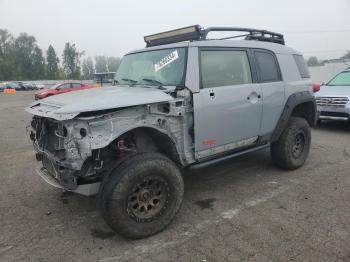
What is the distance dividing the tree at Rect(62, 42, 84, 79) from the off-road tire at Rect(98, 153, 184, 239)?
104156mm

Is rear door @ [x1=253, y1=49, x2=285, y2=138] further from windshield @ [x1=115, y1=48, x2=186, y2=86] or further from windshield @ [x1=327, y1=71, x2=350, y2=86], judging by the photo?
windshield @ [x1=327, y1=71, x2=350, y2=86]

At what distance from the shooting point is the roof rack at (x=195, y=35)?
427cm

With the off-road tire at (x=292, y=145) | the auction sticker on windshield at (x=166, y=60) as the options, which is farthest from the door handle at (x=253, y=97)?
the auction sticker on windshield at (x=166, y=60)

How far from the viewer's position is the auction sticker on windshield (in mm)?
4094

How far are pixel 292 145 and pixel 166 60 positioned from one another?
8.69 feet

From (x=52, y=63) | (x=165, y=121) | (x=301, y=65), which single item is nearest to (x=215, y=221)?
(x=165, y=121)

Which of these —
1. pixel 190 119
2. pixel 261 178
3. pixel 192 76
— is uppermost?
pixel 192 76

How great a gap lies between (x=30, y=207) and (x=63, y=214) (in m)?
0.54

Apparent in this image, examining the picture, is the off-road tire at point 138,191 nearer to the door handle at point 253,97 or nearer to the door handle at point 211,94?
the door handle at point 211,94

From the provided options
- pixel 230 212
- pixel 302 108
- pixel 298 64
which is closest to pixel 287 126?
pixel 302 108

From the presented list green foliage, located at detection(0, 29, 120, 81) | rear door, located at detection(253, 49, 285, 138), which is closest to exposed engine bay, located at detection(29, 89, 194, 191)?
rear door, located at detection(253, 49, 285, 138)

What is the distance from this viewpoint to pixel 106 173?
11.3ft

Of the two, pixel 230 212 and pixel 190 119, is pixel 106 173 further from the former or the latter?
pixel 230 212

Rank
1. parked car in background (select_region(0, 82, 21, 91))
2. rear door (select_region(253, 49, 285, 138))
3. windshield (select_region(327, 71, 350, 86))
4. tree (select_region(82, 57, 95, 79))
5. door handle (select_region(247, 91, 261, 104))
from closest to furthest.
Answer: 1. door handle (select_region(247, 91, 261, 104))
2. rear door (select_region(253, 49, 285, 138))
3. windshield (select_region(327, 71, 350, 86))
4. parked car in background (select_region(0, 82, 21, 91))
5. tree (select_region(82, 57, 95, 79))
